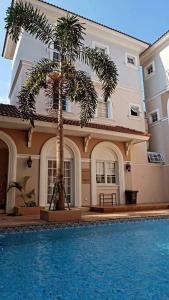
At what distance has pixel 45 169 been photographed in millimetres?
13484

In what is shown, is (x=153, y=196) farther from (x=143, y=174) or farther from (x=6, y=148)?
(x=6, y=148)

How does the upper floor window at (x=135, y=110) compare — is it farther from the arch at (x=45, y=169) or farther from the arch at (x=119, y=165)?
the arch at (x=45, y=169)

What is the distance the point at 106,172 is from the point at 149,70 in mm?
11921

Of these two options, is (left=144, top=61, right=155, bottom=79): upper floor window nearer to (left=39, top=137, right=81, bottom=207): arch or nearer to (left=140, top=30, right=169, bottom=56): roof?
(left=140, top=30, right=169, bottom=56): roof

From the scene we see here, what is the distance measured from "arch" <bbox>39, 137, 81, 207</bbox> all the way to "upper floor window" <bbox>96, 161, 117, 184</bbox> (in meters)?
1.60

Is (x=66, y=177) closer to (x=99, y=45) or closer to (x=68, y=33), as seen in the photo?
(x=68, y=33)

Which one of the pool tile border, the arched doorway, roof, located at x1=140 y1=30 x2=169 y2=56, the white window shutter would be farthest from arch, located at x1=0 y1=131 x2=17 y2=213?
roof, located at x1=140 y1=30 x2=169 y2=56

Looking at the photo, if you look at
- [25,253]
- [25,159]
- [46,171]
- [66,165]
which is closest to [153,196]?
[66,165]

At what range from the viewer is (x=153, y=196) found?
58.3ft

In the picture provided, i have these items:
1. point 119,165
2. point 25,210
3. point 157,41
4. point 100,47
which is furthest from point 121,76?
point 25,210

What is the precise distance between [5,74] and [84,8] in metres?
9.29

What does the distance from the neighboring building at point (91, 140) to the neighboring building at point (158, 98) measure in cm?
101

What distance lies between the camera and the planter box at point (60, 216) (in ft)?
29.9

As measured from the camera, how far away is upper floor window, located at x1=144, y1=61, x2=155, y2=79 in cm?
2156
